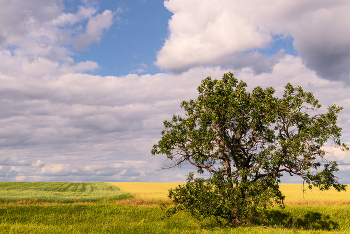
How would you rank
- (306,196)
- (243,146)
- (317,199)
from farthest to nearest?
(306,196) → (317,199) → (243,146)

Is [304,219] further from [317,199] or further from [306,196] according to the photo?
[306,196]

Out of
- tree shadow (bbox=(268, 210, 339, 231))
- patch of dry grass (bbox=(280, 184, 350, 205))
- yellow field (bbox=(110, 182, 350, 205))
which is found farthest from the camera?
yellow field (bbox=(110, 182, 350, 205))

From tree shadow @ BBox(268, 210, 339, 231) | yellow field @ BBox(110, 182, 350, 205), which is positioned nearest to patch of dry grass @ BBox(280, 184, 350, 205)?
yellow field @ BBox(110, 182, 350, 205)

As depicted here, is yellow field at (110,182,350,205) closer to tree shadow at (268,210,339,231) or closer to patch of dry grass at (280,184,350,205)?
patch of dry grass at (280,184,350,205)

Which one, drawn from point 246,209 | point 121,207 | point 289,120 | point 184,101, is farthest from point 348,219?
point 121,207

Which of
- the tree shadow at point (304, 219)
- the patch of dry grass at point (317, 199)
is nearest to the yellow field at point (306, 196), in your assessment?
the patch of dry grass at point (317, 199)

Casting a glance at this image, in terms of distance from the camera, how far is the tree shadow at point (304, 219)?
25344mm

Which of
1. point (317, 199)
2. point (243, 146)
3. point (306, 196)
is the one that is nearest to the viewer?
point (243, 146)

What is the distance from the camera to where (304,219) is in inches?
1075

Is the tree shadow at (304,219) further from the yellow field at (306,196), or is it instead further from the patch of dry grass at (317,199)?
the yellow field at (306,196)

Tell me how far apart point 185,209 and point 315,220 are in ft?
58.4

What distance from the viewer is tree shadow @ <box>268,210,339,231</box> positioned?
83.1 ft

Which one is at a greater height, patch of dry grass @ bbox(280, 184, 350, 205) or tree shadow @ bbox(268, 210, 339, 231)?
tree shadow @ bbox(268, 210, 339, 231)

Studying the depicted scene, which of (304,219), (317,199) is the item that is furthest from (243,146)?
(317,199)
